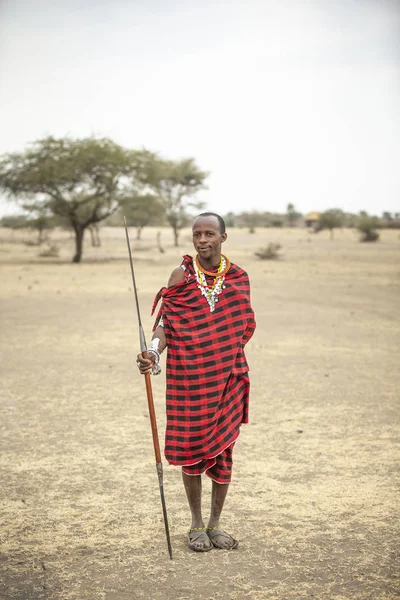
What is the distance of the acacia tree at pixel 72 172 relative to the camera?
30359 mm

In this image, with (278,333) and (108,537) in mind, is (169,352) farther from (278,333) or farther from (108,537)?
(278,333)

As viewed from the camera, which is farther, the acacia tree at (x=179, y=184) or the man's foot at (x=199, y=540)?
the acacia tree at (x=179, y=184)

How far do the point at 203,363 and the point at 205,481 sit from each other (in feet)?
5.22

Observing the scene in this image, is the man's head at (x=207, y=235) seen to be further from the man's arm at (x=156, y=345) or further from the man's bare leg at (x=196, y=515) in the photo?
the man's bare leg at (x=196, y=515)

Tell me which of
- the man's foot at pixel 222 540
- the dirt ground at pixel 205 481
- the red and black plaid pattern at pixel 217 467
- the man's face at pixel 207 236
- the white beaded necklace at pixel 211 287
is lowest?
the dirt ground at pixel 205 481

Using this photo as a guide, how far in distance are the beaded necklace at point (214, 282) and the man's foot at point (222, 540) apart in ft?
4.16

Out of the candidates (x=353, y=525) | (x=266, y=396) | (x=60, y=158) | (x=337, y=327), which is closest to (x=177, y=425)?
(x=353, y=525)

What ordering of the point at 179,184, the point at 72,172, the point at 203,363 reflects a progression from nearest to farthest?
the point at 203,363
the point at 72,172
the point at 179,184

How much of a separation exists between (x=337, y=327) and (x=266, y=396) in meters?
5.12

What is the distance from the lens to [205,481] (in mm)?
4590

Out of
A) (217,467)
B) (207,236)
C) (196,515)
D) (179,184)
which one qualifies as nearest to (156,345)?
(207,236)

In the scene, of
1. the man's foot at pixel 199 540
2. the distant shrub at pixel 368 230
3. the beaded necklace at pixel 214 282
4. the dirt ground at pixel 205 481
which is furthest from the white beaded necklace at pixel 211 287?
the distant shrub at pixel 368 230

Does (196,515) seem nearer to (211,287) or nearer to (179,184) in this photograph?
(211,287)

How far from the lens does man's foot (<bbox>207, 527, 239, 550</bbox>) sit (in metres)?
3.44
